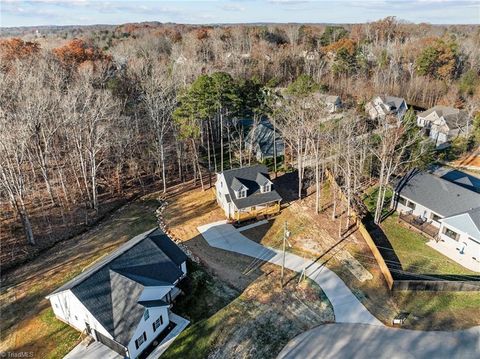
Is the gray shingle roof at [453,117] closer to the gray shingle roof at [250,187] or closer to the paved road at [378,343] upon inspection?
the gray shingle roof at [250,187]

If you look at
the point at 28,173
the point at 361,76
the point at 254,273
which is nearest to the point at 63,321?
the point at 254,273

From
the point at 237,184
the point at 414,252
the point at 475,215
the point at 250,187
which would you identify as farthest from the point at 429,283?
the point at 237,184

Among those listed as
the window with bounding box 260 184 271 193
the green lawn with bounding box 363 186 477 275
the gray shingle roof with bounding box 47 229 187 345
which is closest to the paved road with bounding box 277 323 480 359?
the green lawn with bounding box 363 186 477 275

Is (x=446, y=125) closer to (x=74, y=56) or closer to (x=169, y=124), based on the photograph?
(x=169, y=124)

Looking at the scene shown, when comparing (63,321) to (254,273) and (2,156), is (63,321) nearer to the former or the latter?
(254,273)

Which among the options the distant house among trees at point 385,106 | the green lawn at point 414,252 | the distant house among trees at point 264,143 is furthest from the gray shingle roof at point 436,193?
the distant house among trees at point 385,106

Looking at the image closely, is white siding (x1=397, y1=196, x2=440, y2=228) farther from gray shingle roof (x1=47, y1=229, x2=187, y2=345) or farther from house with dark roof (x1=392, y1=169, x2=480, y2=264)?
gray shingle roof (x1=47, y1=229, x2=187, y2=345)
